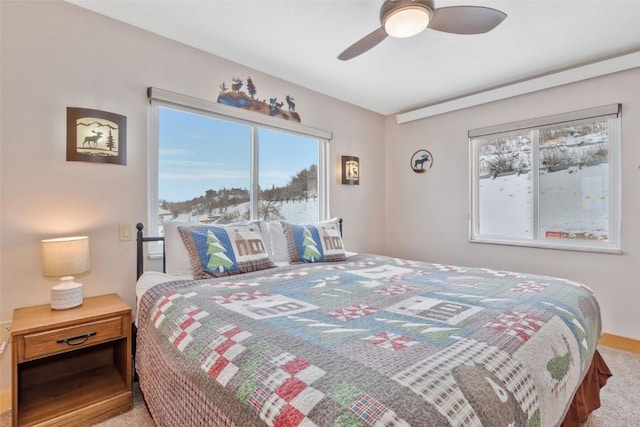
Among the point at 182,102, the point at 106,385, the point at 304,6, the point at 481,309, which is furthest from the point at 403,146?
the point at 106,385

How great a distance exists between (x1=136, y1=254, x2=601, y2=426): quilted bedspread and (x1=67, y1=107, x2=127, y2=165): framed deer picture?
108cm

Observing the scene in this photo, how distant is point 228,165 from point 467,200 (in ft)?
8.99

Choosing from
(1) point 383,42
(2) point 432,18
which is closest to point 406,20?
(2) point 432,18

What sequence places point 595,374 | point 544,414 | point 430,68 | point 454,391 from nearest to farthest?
point 454,391 → point 544,414 → point 595,374 → point 430,68

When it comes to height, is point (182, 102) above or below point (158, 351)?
above

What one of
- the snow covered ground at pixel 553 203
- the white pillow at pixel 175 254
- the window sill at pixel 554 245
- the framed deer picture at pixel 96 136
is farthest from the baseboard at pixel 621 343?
the framed deer picture at pixel 96 136

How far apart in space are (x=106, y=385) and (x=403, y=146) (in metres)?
3.96

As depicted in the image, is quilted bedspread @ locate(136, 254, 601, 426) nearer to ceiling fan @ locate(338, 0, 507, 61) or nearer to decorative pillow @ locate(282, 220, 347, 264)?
decorative pillow @ locate(282, 220, 347, 264)

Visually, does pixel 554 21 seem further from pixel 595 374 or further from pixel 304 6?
pixel 595 374

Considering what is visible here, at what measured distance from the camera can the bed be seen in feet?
2.62

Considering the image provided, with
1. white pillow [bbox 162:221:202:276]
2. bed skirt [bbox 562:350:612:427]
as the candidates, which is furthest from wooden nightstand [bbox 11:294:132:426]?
bed skirt [bbox 562:350:612:427]

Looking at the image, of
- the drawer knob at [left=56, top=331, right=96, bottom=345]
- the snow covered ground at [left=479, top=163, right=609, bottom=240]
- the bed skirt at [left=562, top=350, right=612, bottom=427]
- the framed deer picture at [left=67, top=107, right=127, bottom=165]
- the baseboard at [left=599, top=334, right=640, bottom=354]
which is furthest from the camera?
the snow covered ground at [left=479, top=163, right=609, bottom=240]

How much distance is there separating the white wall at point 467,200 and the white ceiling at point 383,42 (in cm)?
30

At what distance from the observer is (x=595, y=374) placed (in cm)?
181
